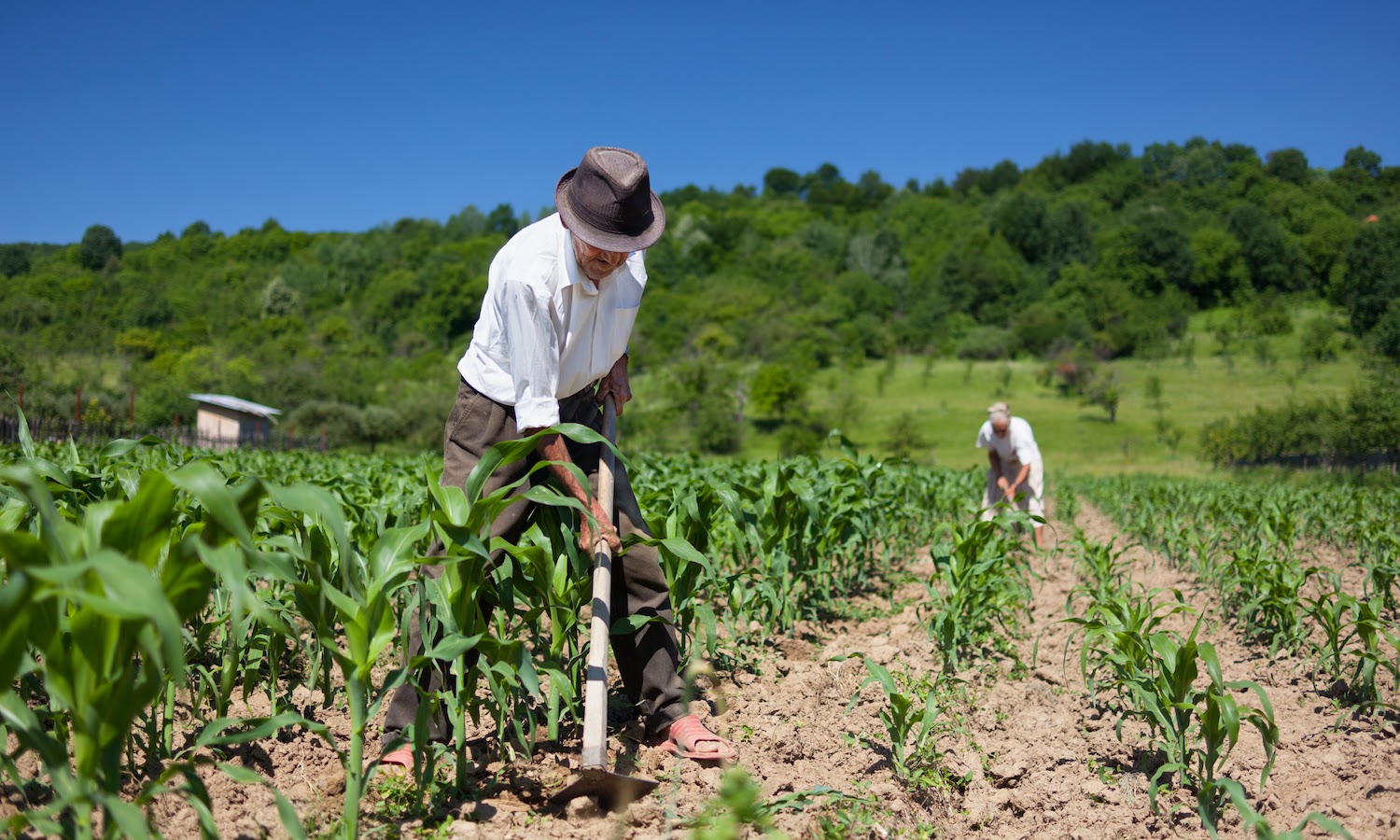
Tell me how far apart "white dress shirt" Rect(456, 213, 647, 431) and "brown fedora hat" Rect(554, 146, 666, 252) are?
0.08 meters

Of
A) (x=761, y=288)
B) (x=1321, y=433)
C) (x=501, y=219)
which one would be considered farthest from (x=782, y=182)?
(x=1321, y=433)

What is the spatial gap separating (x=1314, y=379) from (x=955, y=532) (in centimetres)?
5311

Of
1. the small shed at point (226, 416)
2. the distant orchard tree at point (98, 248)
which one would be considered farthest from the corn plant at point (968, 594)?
the distant orchard tree at point (98, 248)

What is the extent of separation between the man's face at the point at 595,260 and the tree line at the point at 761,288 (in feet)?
105

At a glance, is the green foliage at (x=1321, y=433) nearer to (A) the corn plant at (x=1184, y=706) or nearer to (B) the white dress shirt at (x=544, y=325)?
(A) the corn plant at (x=1184, y=706)

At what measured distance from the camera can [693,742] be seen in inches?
109

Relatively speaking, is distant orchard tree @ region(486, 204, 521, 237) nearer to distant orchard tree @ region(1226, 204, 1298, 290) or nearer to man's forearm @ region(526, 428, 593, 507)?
distant orchard tree @ region(1226, 204, 1298, 290)

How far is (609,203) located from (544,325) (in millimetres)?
420

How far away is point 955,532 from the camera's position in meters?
4.35

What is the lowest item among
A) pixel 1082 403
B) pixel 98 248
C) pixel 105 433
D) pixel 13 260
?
pixel 105 433

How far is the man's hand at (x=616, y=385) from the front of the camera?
129 inches

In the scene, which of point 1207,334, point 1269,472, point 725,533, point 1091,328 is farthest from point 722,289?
point 725,533

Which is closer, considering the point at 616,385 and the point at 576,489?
the point at 576,489

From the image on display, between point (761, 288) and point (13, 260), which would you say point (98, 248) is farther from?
point (761, 288)
